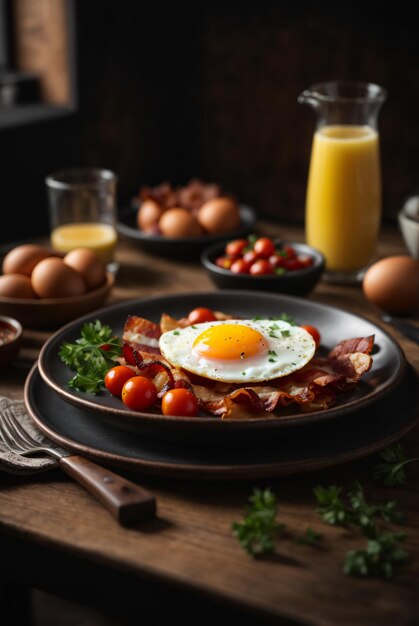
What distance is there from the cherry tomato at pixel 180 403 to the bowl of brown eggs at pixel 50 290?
2.10ft

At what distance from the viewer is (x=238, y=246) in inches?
87.5

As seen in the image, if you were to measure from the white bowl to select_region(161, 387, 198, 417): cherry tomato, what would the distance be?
43.9 inches

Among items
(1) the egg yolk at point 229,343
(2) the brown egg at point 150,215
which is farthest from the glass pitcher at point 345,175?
(1) the egg yolk at point 229,343

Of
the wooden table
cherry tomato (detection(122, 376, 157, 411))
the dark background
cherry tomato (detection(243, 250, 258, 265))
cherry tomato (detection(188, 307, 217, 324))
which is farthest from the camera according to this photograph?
the dark background

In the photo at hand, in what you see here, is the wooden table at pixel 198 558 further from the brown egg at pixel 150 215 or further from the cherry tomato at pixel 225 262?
the brown egg at pixel 150 215

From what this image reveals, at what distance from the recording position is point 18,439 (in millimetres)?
1418

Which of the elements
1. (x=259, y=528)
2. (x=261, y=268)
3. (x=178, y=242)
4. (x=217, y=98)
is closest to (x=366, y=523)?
(x=259, y=528)

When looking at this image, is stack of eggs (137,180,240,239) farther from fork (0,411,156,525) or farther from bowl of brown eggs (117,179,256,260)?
fork (0,411,156,525)

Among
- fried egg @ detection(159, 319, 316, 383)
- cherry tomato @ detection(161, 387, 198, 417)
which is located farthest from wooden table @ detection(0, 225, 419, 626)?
fried egg @ detection(159, 319, 316, 383)

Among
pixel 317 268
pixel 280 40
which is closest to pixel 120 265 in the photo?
pixel 317 268

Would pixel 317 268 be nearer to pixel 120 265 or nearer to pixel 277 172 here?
pixel 120 265

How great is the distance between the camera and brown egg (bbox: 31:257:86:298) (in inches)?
77.0

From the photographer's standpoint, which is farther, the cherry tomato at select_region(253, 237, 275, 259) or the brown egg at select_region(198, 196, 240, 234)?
the brown egg at select_region(198, 196, 240, 234)

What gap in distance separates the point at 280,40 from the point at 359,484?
2.12 m
